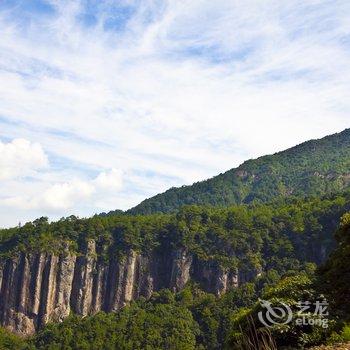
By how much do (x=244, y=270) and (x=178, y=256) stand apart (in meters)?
26.8

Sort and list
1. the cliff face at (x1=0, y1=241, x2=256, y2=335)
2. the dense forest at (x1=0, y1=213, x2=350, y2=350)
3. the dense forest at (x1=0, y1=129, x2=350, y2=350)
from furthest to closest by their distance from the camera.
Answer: the cliff face at (x1=0, y1=241, x2=256, y2=335)
the dense forest at (x1=0, y1=129, x2=350, y2=350)
the dense forest at (x1=0, y1=213, x2=350, y2=350)

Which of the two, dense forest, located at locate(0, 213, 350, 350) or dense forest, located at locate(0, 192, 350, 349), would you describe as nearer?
dense forest, located at locate(0, 213, 350, 350)

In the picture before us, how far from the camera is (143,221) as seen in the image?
196 m

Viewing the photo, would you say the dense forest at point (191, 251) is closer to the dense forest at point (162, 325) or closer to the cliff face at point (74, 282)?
the dense forest at point (162, 325)

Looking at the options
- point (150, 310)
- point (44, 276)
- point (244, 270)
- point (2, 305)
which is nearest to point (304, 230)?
point (244, 270)

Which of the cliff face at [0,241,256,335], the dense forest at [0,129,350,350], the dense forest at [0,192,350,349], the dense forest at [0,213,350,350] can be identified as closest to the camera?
the dense forest at [0,213,350,350]

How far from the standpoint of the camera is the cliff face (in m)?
182

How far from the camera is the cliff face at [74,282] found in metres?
182

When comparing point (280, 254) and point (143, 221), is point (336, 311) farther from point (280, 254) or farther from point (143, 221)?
point (143, 221)

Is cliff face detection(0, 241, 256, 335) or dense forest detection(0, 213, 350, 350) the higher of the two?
cliff face detection(0, 241, 256, 335)

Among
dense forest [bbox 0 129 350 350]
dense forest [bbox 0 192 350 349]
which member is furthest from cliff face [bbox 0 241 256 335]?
dense forest [bbox 0 192 350 349]

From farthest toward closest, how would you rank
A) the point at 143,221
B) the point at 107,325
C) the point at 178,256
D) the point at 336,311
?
the point at 143,221 < the point at 178,256 < the point at 107,325 < the point at 336,311

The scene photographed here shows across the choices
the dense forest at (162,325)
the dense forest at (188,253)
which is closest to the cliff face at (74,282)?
the dense forest at (188,253)

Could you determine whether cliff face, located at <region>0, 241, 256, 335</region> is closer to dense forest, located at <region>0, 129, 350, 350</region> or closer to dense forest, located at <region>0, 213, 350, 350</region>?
dense forest, located at <region>0, 129, 350, 350</region>
